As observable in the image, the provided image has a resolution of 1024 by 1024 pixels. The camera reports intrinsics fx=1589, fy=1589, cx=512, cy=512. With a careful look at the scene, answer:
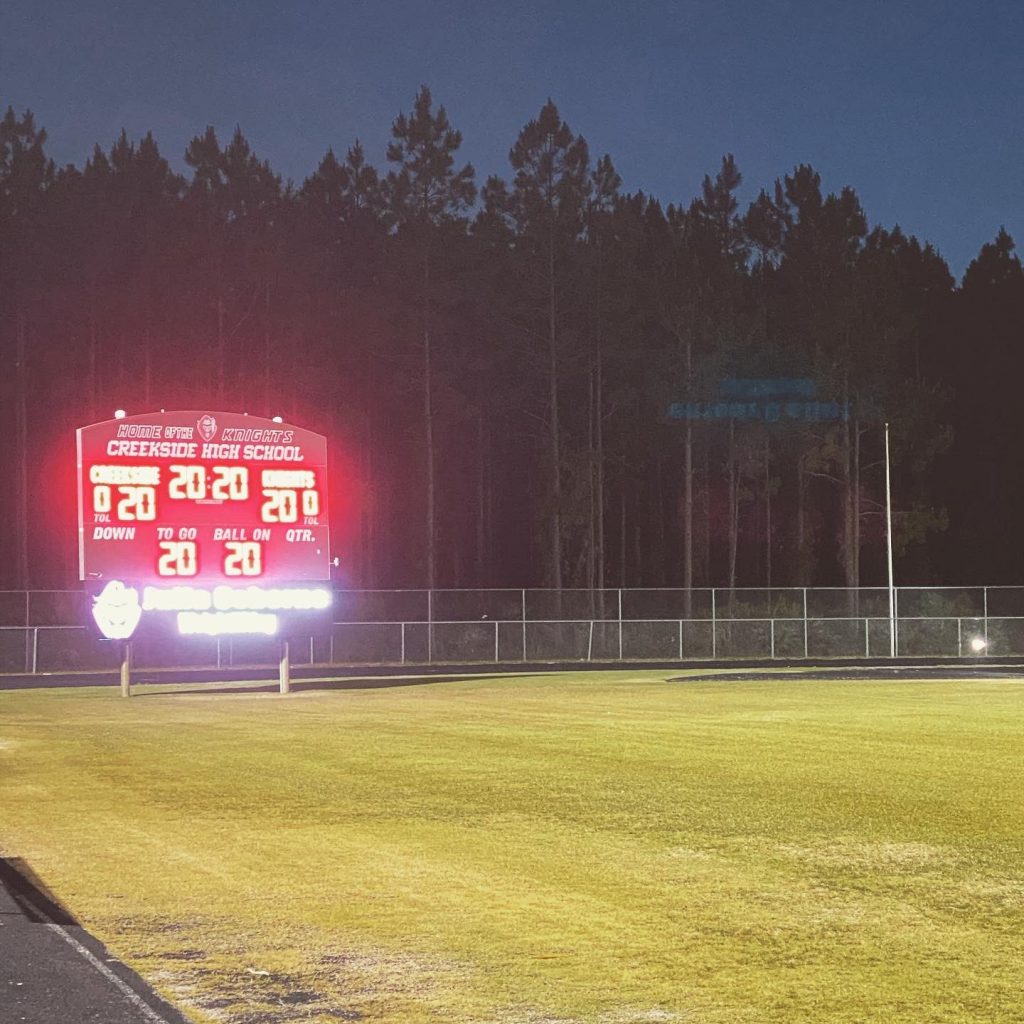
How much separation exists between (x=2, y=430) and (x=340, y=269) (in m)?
18.3

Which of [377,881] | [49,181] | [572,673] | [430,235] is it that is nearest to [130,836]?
[377,881]

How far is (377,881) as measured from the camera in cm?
Result: 1092

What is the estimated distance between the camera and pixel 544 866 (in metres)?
11.5

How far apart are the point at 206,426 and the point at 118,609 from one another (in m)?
4.01

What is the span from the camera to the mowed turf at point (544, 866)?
7832mm

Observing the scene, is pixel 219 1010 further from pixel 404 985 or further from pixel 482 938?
pixel 482 938

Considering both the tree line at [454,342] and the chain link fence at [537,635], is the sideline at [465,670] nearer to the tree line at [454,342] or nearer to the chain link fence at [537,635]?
the chain link fence at [537,635]

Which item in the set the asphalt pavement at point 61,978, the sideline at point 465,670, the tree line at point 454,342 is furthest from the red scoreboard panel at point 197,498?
the tree line at point 454,342

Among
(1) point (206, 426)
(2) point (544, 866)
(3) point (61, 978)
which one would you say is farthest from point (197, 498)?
(3) point (61, 978)

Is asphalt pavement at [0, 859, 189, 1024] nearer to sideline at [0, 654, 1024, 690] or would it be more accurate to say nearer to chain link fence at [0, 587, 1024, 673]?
sideline at [0, 654, 1024, 690]

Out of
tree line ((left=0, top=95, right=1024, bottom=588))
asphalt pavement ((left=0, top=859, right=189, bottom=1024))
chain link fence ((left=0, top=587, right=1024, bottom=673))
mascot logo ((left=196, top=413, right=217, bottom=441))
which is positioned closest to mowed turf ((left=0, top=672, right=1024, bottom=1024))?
asphalt pavement ((left=0, top=859, right=189, bottom=1024))

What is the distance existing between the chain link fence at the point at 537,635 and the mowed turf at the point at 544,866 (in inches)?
918

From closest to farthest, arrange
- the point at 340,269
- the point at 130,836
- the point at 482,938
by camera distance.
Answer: the point at 482,938, the point at 130,836, the point at 340,269

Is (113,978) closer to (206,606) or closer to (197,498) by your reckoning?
(197,498)
